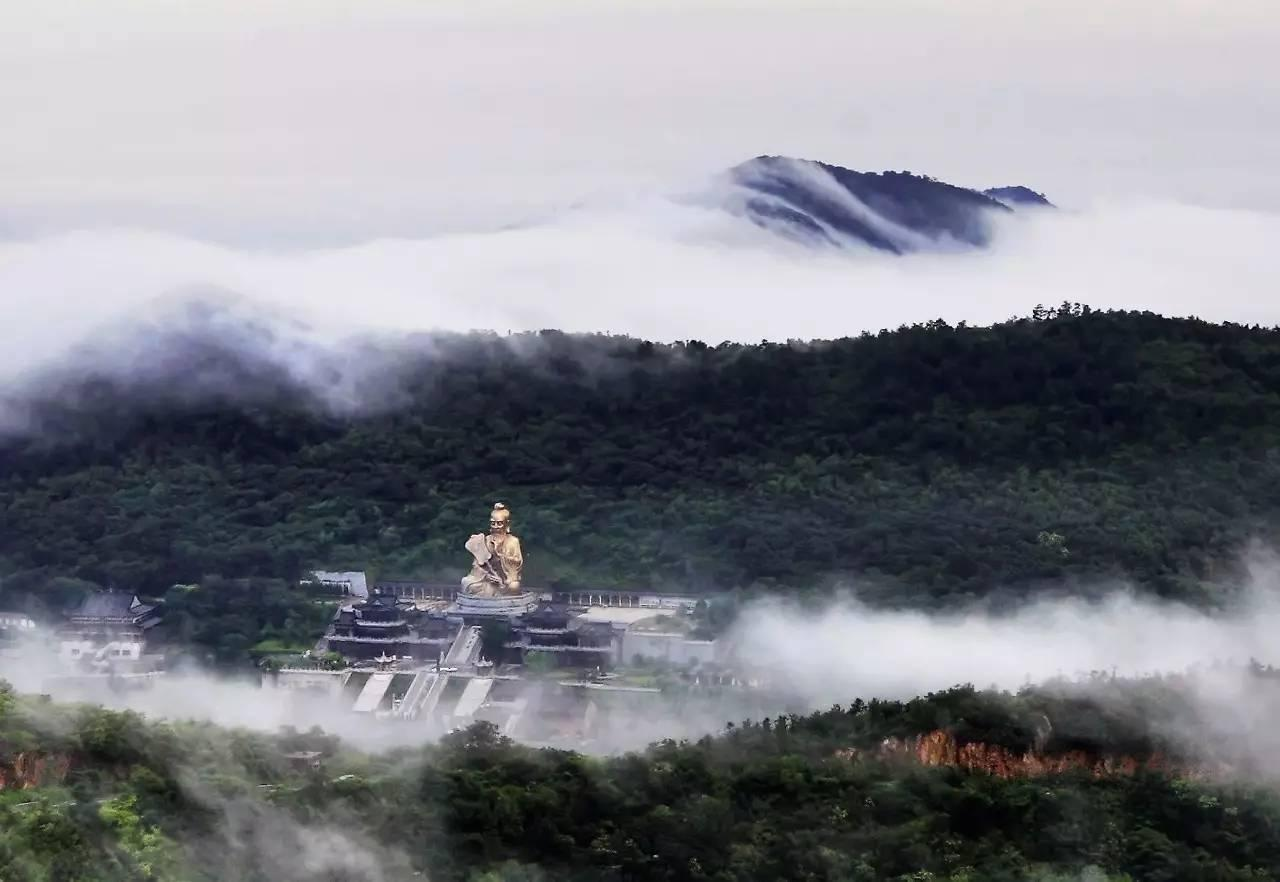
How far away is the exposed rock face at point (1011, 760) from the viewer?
15.5 metres

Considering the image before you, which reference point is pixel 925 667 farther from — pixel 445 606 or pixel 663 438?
pixel 663 438

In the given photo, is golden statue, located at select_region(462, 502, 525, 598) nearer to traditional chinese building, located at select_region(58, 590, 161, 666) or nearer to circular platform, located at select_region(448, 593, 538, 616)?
circular platform, located at select_region(448, 593, 538, 616)

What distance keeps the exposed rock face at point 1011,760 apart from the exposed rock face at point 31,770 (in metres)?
3.99

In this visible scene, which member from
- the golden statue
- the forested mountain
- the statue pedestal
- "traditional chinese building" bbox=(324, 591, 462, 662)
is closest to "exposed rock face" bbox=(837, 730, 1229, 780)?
the forested mountain

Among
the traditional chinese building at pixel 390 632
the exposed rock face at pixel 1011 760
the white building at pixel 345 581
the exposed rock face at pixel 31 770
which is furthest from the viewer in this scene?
the white building at pixel 345 581

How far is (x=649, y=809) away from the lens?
15055mm

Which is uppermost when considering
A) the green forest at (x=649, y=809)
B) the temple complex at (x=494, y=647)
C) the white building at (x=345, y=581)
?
the white building at (x=345, y=581)

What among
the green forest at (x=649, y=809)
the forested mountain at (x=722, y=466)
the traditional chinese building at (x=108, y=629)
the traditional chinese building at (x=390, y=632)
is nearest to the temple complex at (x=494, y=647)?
the traditional chinese building at (x=390, y=632)

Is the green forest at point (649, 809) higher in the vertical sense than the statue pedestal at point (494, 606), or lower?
lower

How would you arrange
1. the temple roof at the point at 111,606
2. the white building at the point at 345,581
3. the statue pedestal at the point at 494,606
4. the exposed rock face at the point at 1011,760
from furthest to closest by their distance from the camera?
the white building at the point at 345,581 → the temple roof at the point at 111,606 → the statue pedestal at the point at 494,606 → the exposed rock face at the point at 1011,760

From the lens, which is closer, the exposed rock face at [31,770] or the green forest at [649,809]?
the green forest at [649,809]

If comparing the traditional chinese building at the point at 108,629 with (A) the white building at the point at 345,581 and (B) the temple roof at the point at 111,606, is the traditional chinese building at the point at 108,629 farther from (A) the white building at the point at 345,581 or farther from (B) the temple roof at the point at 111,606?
(A) the white building at the point at 345,581

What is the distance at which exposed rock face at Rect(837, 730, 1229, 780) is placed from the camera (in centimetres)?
1547

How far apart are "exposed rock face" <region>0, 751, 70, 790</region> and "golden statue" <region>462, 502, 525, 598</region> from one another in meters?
6.89
